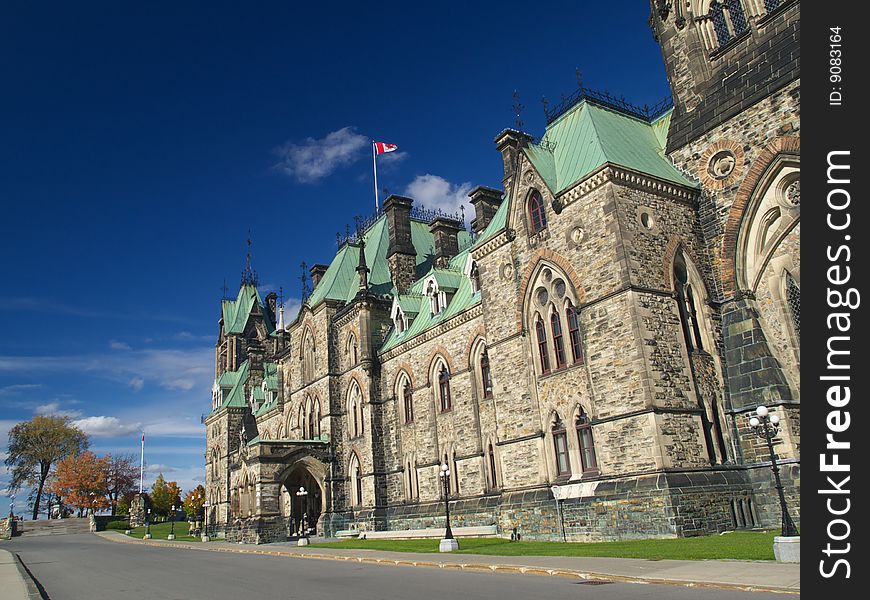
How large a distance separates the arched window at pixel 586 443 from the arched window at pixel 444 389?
11235 millimetres

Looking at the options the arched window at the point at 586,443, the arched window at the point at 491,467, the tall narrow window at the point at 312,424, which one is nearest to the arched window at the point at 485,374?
the arched window at the point at 491,467

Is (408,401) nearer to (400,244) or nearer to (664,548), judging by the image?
(400,244)

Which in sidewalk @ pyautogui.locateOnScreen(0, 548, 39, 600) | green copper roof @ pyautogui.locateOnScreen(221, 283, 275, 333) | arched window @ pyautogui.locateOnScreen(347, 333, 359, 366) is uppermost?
green copper roof @ pyautogui.locateOnScreen(221, 283, 275, 333)

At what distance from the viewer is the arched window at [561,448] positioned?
76.8 ft

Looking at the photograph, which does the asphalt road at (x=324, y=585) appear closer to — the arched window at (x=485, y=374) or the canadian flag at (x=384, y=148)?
the arched window at (x=485, y=374)

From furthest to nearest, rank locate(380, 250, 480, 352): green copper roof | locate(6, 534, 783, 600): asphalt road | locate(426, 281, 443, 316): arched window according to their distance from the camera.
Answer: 1. locate(426, 281, 443, 316): arched window
2. locate(380, 250, 480, 352): green copper roof
3. locate(6, 534, 783, 600): asphalt road

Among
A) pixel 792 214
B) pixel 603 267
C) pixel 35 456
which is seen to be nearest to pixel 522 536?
pixel 603 267

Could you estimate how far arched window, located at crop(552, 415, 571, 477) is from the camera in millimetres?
23406

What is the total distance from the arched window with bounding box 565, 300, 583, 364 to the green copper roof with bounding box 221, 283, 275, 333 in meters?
52.0

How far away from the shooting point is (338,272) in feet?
147

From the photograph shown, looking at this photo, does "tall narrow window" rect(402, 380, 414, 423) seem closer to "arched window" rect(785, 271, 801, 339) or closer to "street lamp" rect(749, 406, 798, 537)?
"street lamp" rect(749, 406, 798, 537)

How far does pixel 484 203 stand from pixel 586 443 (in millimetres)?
19156

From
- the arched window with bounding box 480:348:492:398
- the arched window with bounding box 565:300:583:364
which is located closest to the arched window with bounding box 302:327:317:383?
the arched window with bounding box 480:348:492:398
